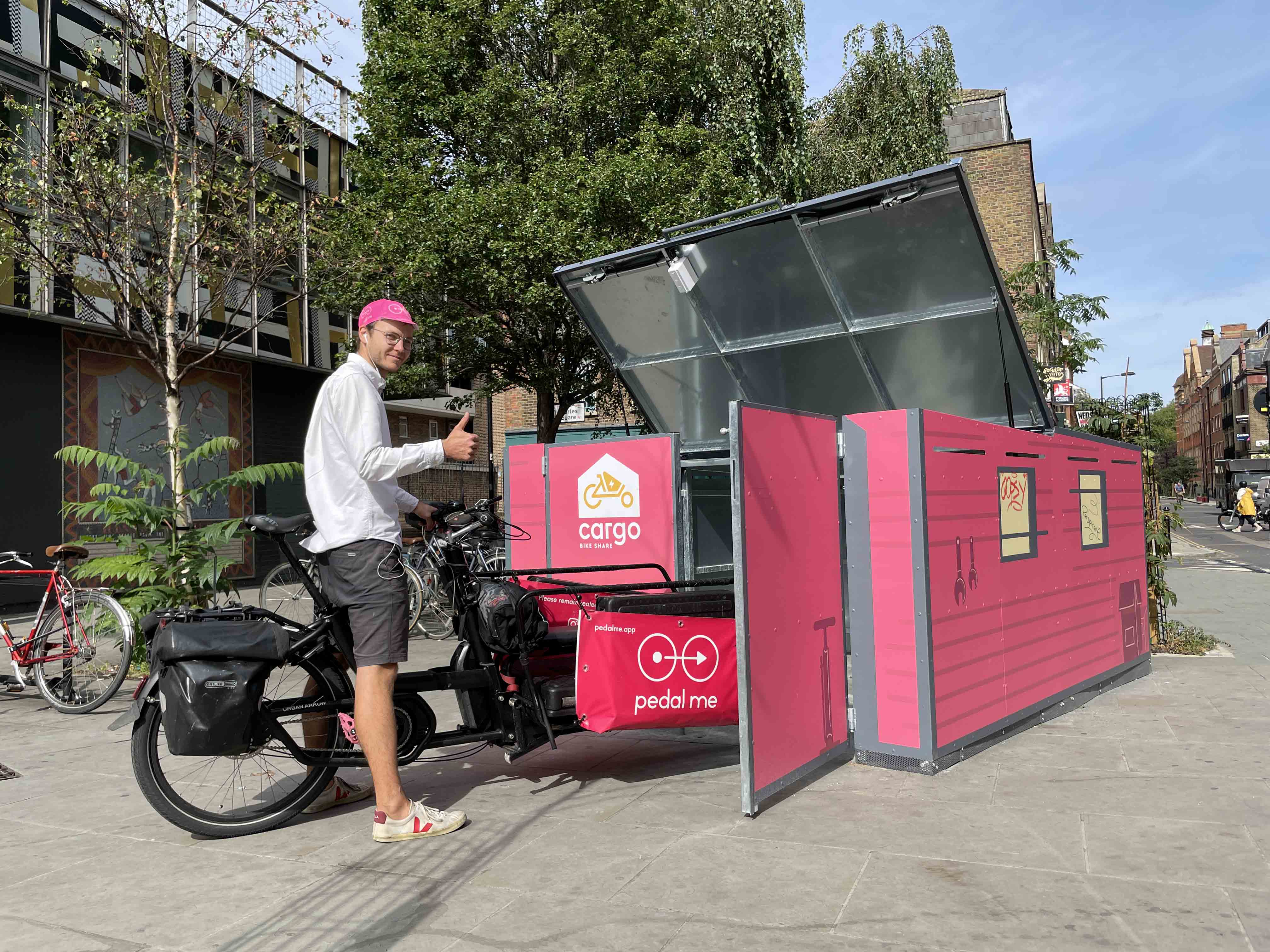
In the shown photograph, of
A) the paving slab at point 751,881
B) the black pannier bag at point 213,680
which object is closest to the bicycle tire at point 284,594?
the black pannier bag at point 213,680

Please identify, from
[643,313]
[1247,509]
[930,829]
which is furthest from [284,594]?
[1247,509]

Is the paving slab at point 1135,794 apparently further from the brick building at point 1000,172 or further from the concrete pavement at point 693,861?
the brick building at point 1000,172

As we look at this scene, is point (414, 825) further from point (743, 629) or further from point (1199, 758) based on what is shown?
point (1199, 758)

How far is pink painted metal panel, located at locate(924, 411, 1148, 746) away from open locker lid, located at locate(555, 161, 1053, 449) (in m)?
0.54

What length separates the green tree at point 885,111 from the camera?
17641 mm

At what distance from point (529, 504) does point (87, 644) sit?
10.2 ft

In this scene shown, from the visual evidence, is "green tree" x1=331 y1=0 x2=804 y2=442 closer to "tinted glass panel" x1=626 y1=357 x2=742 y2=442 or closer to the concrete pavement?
"tinted glass panel" x1=626 y1=357 x2=742 y2=442

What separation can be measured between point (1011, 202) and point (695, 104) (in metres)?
15.8

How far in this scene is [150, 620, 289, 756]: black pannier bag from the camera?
3482mm

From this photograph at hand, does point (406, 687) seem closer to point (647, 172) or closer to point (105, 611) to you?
point (105, 611)

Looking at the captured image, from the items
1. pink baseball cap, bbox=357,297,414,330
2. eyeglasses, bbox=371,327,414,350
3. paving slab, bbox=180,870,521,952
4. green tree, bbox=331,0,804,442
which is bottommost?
paving slab, bbox=180,870,521,952

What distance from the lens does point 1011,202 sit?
28.5 m

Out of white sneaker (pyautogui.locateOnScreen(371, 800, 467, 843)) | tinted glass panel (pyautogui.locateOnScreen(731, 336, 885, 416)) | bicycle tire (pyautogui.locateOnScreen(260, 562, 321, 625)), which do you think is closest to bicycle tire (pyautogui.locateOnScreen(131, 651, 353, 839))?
white sneaker (pyautogui.locateOnScreen(371, 800, 467, 843))

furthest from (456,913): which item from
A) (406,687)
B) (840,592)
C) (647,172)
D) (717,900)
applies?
(647,172)
